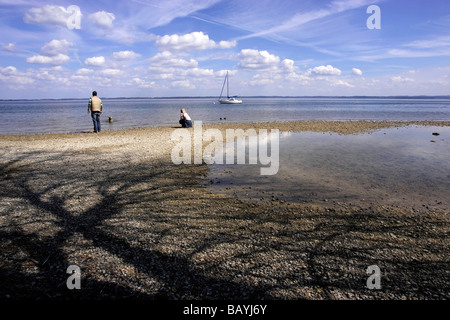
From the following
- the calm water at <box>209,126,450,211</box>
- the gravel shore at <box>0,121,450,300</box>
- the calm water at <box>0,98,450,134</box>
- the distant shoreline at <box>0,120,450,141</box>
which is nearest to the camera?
the gravel shore at <box>0,121,450,300</box>

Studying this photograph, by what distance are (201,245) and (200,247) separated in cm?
8

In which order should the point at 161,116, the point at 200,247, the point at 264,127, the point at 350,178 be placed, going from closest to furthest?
the point at 200,247
the point at 350,178
the point at 264,127
the point at 161,116

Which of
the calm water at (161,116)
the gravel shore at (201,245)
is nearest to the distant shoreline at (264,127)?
the calm water at (161,116)

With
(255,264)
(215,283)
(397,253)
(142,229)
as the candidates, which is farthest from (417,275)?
(142,229)

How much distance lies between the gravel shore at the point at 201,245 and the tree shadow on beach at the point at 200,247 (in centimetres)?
2

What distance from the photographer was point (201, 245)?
5176mm

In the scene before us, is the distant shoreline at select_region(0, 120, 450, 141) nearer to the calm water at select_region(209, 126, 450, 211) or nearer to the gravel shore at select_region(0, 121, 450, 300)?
the calm water at select_region(209, 126, 450, 211)

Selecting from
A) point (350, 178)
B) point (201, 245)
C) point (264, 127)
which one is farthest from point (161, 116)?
point (201, 245)

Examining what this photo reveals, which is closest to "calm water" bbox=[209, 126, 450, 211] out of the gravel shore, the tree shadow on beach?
the gravel shore

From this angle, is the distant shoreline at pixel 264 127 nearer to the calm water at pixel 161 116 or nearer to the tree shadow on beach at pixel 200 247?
the calm water at pixel 161 116

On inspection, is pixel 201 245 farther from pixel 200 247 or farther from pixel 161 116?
pixel 161 116

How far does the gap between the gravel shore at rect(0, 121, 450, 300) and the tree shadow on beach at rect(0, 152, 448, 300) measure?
0.07 ft

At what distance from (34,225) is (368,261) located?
6.87 meters

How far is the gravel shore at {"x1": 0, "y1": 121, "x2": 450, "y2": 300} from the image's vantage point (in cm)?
Result: 399
